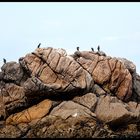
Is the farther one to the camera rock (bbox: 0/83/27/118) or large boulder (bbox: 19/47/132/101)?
rock (bbox: 0/83/27/118)

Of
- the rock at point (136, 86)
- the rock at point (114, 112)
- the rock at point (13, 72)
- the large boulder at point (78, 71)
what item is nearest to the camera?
the rock at point (114, 112)

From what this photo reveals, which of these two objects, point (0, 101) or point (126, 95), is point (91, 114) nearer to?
point (126, 95)

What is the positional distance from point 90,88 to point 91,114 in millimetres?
4569

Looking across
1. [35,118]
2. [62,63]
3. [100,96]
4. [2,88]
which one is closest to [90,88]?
[100,96]

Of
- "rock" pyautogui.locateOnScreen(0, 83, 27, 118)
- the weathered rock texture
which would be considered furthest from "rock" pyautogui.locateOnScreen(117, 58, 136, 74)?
"rock" pyautogui.locateOnScreen(0, 83, 27, 118)

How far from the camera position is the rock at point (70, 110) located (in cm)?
4222

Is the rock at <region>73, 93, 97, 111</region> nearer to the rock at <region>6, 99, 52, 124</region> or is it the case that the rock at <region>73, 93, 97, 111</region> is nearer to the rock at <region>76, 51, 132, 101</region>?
the rock at <region>6, 99, 52, 124</region>

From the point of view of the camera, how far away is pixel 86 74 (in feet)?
151

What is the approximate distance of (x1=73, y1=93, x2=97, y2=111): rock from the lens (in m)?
43.8

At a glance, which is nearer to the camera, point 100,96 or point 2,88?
point 100,96

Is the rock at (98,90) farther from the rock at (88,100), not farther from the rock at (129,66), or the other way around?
the rock at (129,66)

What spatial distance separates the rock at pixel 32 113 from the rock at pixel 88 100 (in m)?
3.26

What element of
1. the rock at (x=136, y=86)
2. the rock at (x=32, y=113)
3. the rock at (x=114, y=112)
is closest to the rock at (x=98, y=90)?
the rock at (x=114, y=112)

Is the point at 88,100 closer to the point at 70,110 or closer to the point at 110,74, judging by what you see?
the point at 70,110
